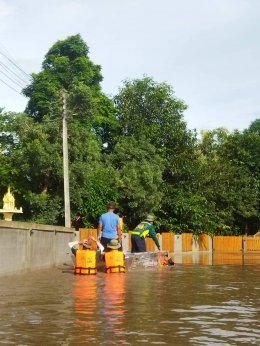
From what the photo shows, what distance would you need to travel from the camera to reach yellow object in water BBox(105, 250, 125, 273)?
1446 cm

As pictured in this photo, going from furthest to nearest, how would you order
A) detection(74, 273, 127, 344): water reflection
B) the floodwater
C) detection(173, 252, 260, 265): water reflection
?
detection(173, 252, 260, 265): water reflection, detection(74, 273, 127, 344): water reflection, the floodwater

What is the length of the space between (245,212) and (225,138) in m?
9.79

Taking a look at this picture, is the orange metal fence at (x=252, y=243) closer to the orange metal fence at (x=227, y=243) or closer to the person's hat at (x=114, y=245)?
the orange metal fence at (x=227, y=243)

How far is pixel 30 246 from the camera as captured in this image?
1568 centimetres

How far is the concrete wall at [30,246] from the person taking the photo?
44.9 feet

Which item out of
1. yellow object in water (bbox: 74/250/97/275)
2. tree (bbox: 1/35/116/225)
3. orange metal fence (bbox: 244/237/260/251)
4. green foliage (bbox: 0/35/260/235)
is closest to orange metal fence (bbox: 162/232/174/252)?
green foliage (bbox: 0/35/260/235)

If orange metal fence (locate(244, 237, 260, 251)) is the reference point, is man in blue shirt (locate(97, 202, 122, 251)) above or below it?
above

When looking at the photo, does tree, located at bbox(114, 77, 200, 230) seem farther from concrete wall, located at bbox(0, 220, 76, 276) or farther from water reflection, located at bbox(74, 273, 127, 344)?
water reflection, located at bbox(74, 273, 127, 344)

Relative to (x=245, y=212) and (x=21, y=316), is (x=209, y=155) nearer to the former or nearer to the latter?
(x=245, y=212)

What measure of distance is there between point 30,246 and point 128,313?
8.65 metres

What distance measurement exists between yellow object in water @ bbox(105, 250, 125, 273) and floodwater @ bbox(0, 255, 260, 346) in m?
2.28

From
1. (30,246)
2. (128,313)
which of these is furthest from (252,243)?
(128,313)

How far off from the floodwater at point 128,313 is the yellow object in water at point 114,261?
2.28m

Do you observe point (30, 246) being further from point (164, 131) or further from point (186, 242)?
point (164, 131)
